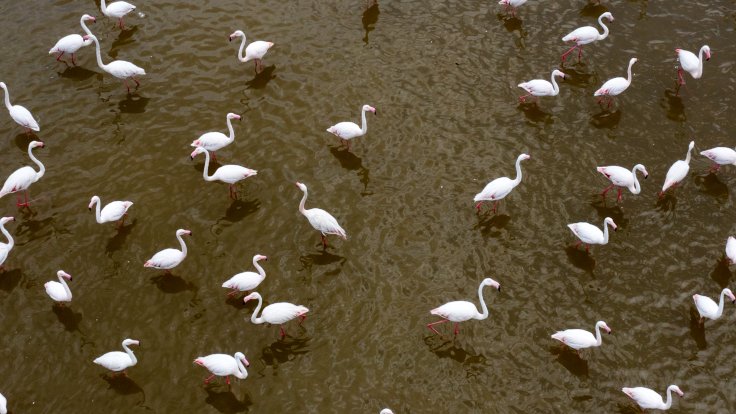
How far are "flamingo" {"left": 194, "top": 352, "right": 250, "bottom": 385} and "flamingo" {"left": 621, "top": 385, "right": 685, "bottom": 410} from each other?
690 centimetres

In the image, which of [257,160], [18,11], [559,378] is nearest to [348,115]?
[257,160]

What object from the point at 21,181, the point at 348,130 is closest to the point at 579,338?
the point at 348,130

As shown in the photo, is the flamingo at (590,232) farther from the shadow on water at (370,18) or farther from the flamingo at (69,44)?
the flamingo at (69,44)

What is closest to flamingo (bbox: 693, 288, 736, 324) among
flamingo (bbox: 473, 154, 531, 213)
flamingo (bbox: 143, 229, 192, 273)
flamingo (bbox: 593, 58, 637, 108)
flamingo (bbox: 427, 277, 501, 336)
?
flamingo (bbox: 427, 277, 501, 336)

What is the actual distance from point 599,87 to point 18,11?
16.8 metres

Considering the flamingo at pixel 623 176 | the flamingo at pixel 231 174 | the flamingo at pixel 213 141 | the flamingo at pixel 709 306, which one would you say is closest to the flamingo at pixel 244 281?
the flamingo at pixel 231 174

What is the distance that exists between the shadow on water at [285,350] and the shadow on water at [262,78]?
794 centimetres

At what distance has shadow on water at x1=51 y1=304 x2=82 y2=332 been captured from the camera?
14602 mm

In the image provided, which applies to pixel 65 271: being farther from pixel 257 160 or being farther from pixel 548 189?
pixel 548 189

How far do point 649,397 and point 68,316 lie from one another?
1114cm

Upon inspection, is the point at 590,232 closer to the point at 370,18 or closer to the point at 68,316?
the point at 370,18

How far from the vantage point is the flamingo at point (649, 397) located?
13.1m

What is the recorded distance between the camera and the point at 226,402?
44.1 ft

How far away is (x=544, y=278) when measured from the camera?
15430 millimetres
